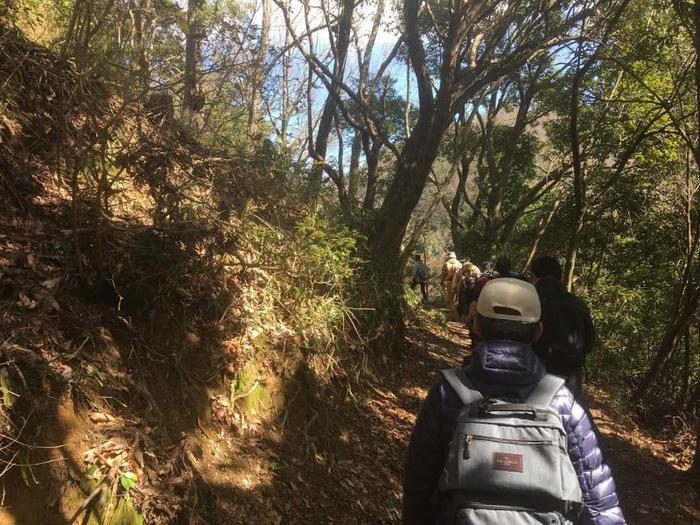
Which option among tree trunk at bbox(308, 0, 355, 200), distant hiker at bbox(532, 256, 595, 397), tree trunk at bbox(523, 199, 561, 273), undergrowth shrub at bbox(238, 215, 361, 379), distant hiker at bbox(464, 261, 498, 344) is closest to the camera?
distant hiker at bbox(464, 261, 498, 344)

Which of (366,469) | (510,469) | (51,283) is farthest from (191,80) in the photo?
(510,469)

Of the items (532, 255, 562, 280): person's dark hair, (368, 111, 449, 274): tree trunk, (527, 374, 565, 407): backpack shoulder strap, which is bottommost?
(527, 374, 565, 407): backpack shoulder strap

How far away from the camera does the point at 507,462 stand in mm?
1700

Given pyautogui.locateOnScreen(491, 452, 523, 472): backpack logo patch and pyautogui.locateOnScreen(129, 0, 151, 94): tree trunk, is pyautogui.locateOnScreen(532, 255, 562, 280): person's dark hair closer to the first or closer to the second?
pyautogui.locateOnScreen(491, 452, 523, 472): backpack logo patch

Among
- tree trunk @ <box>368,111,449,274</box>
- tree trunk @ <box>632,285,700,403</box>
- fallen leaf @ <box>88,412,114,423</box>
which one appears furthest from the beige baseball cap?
tree trunk @ <box>632,285,700,403</box>

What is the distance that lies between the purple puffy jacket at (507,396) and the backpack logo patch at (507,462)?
0.22 m

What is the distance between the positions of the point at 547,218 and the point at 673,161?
17.3 ft

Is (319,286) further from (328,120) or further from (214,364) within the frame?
(328,120)

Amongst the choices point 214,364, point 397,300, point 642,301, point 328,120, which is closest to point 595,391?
point 642,301

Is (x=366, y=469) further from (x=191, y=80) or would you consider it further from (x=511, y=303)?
(x=191, y=80)

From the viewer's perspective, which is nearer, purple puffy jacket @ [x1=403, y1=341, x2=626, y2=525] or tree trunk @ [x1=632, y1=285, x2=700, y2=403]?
purple puffy jacket @ [x1=403, y1=341, x2=626, y2=525]

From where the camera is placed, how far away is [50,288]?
3291 millimetres

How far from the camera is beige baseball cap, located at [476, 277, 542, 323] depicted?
2010 millimetres

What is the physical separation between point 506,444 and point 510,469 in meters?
0.08
